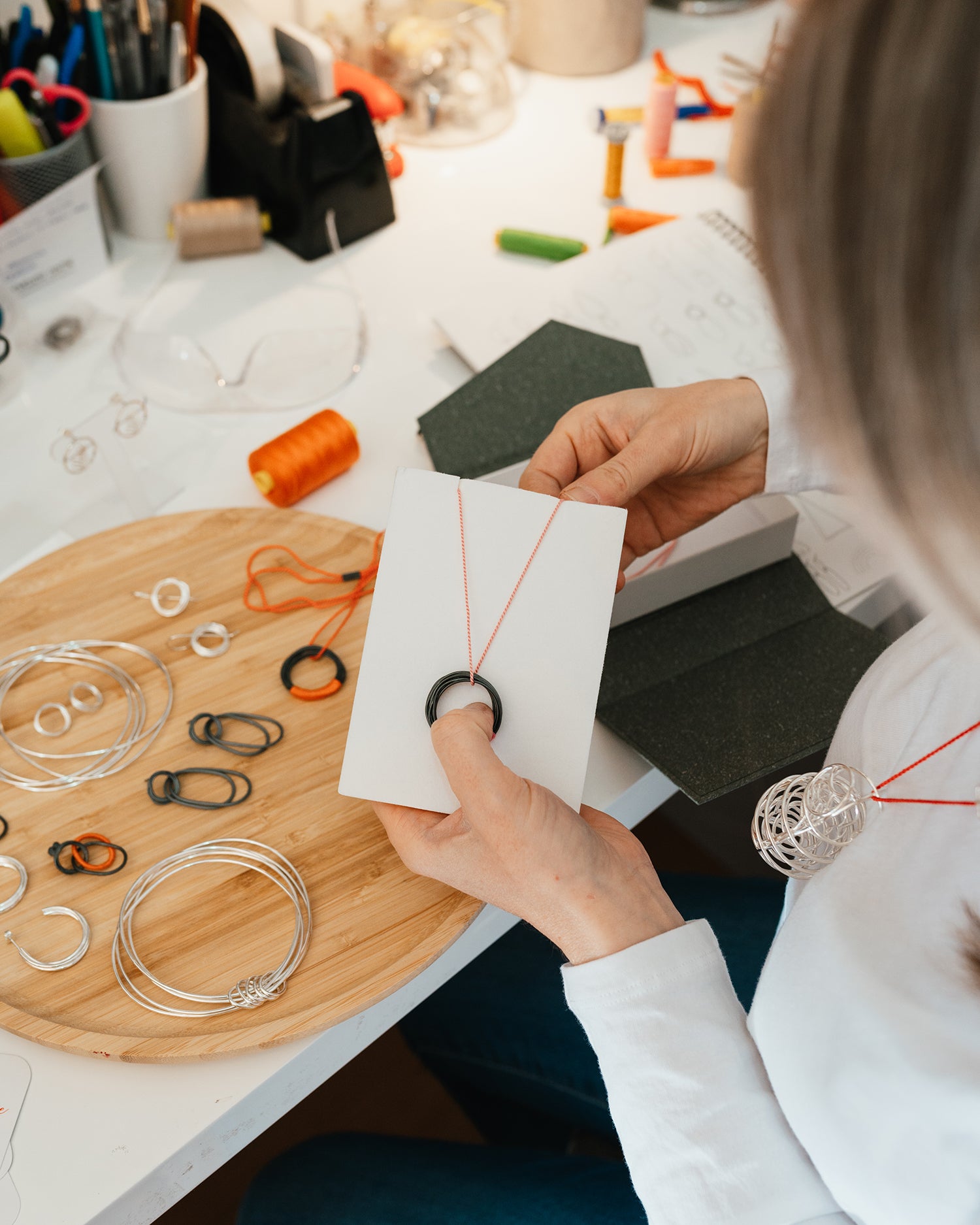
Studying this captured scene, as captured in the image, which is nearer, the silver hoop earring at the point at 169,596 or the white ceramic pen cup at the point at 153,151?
the silver hoop earring at the point at 169,596

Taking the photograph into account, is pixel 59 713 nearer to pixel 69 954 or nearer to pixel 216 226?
pixel 69 954

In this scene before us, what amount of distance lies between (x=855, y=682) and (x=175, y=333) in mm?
779

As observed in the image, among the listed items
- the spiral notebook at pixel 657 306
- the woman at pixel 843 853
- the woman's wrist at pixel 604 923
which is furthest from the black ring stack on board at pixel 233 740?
the spiral notebook at pixel 657 306

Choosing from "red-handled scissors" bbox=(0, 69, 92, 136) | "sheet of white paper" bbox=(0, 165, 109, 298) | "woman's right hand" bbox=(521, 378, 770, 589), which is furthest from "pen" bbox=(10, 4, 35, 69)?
"woman's right hand" bbox=(521, 378, 770, 589)

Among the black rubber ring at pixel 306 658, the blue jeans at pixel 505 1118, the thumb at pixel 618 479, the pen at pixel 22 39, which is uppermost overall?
the pen at pixel 22 39

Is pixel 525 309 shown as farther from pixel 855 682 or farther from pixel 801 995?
pixel 801 995

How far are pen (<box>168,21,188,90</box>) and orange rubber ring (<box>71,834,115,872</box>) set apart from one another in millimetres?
811

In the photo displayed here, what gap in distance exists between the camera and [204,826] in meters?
0.71

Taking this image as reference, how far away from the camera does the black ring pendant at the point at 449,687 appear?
69cm

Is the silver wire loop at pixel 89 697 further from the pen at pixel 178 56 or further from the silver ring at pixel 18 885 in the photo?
the pen at pixel 178 56

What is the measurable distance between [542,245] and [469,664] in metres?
0.67

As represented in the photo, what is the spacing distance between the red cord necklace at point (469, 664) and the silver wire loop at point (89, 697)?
28 cm

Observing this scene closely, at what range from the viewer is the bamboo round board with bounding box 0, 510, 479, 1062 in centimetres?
63

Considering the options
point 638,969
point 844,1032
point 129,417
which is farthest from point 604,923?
point 129,417
